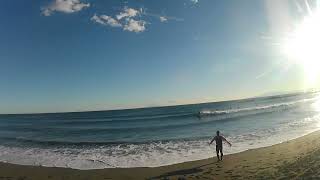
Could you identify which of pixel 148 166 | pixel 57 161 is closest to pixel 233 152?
pixel 148 166

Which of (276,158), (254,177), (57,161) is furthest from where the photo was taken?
(57,161)

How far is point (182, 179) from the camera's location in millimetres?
13953

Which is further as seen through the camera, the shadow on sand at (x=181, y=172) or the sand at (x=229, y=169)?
the shadow on sand at (x=181, y=172)

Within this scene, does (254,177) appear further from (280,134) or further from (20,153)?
(20,153)

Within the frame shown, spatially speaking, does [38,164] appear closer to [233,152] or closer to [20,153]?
[20,153]

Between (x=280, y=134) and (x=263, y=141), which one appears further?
(x=280, y=134)

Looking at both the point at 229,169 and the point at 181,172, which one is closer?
the point at 229,169

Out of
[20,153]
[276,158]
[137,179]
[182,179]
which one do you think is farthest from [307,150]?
[20,153]

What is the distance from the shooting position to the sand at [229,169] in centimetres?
1332

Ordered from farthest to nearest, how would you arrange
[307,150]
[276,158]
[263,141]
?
[263,141] → [307,150] → [276,158]

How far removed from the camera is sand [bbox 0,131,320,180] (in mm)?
13324

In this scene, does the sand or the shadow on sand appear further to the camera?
the shadow on sand

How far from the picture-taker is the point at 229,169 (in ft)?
50.0

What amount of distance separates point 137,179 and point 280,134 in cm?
1576
